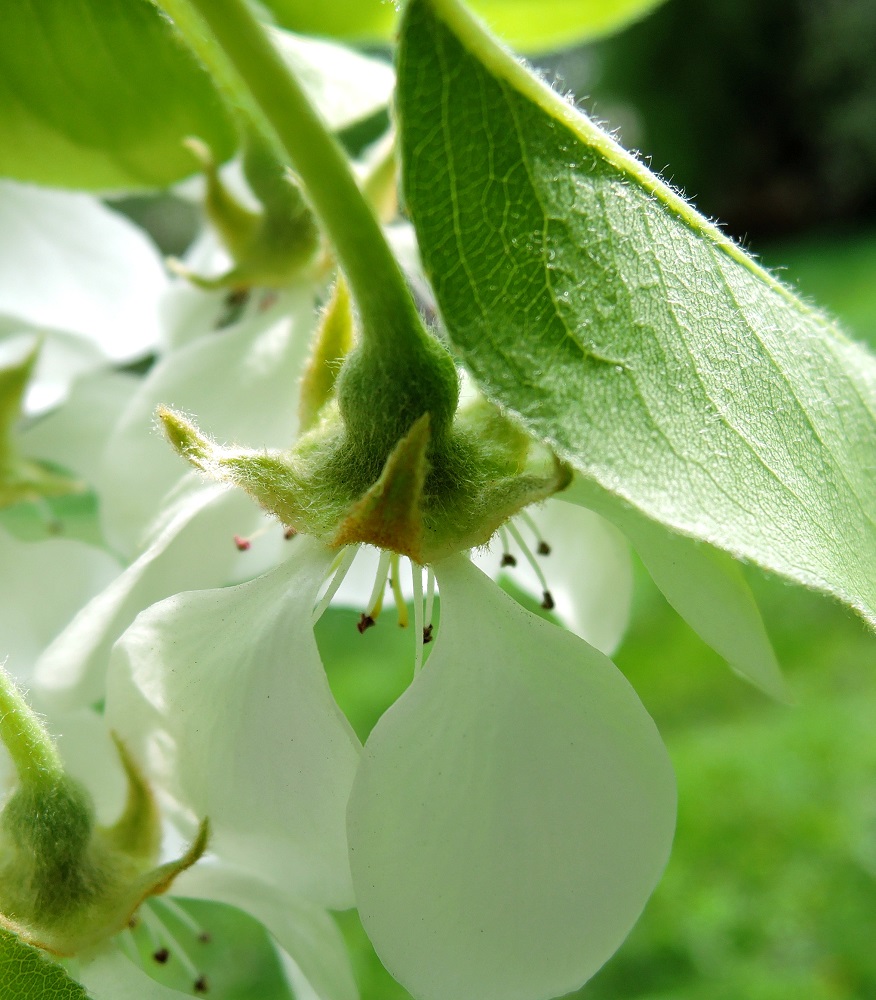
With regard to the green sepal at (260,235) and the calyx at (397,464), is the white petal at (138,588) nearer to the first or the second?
the calyx at (397,464)

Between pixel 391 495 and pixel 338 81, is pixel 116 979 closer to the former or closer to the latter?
pixel 391 495

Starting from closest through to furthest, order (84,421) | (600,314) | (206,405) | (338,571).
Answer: (600,314) < (338,571) < (206,405) < (84,421)

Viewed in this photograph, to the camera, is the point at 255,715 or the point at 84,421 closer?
the point at 255,715

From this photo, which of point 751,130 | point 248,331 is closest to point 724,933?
point 248,331

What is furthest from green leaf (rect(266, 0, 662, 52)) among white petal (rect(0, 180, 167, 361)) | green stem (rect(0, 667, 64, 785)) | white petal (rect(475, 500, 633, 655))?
green stem (rect(0, 667, 64, 785))

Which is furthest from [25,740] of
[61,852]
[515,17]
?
[515,17]

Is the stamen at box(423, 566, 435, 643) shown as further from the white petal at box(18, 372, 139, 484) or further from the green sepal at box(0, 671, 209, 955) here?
the white petal at box(18, 372, 139, 484)

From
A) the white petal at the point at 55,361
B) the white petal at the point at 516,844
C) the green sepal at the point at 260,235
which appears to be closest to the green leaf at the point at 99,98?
the green sepal at the point at 260,235
